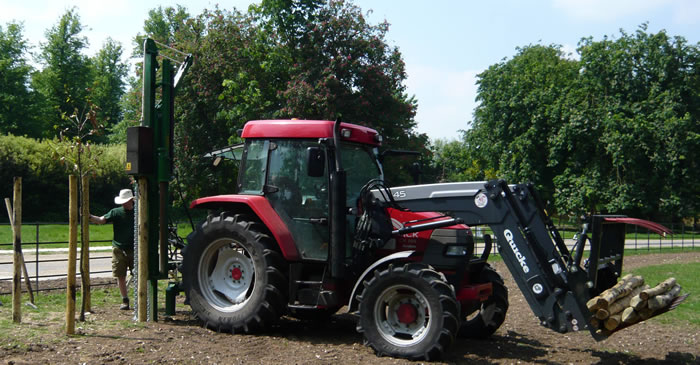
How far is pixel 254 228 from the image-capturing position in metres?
7.54

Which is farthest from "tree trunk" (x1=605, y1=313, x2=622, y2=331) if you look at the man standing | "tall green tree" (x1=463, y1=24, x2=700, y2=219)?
"tall green tree" (x1=463, y1=24, x2=700, y2=219)

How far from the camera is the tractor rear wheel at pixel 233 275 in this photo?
7355 millimetres

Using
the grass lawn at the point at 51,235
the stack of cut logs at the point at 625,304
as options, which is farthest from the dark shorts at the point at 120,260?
the grass lawn at the point at 51,235

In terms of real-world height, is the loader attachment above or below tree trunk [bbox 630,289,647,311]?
above

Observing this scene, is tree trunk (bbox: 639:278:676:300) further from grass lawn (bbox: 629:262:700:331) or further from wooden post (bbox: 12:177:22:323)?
wooden post (bbox: 12:177:22:323)

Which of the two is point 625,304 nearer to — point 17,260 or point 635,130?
point 17,260

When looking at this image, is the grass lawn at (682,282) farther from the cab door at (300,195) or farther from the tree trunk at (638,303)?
the cab door at (300,195)

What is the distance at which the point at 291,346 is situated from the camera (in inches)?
277

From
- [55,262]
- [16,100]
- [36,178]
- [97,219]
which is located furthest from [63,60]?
[97,219]

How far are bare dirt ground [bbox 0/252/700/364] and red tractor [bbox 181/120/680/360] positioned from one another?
329 millimetres

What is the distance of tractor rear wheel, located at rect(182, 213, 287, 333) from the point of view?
7.36 meters

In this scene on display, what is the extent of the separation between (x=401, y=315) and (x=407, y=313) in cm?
7

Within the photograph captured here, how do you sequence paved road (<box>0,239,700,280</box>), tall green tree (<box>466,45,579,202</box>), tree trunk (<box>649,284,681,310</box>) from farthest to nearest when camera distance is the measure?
tall green tree (<box>466,45,579,202</box>) < paved road (<box>0,239,700,280</box>) < tree trunk (<box>649,284,681,310</box>)

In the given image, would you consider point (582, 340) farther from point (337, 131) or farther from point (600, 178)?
point (600, 178)
